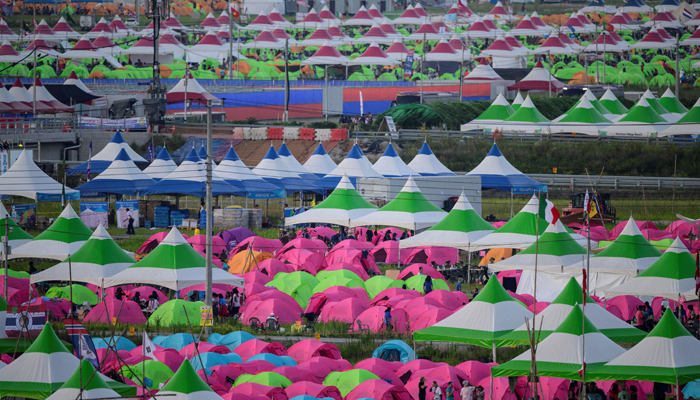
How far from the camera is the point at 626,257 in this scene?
86.8 feet

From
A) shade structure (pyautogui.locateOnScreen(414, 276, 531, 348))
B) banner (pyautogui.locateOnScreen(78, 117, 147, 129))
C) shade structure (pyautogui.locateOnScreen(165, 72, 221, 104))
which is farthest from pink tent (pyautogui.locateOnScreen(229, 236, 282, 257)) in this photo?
shade structure (pyautogui.locateOnScreen(165, 72, 221, 104))

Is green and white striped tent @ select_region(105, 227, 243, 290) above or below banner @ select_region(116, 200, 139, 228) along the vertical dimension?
below

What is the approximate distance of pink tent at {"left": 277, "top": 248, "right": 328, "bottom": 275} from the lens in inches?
1176

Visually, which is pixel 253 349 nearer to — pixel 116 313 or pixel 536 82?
pixel 116 313

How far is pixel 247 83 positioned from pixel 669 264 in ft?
143

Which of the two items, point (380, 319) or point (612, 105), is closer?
→ point (380, 319)

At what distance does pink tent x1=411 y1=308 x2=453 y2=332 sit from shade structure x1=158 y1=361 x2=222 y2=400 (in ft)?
24.3

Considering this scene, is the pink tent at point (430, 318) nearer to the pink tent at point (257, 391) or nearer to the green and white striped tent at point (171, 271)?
the green and white striped tent at point (171, 271)

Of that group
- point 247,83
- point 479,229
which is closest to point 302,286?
point 479,229

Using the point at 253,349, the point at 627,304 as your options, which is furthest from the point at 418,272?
the point at 253,349

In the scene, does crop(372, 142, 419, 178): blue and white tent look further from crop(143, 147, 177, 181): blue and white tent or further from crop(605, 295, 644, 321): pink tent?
crop(605, 295, 644, 321): pink tent

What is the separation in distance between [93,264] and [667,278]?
1413 centimetres

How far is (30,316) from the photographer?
20328 millimetres

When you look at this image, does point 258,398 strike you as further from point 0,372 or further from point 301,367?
point 0,372
